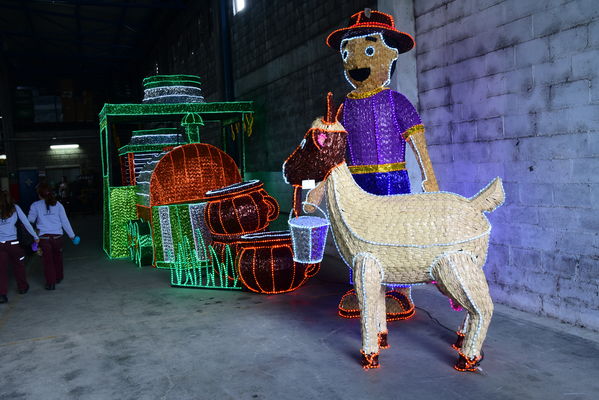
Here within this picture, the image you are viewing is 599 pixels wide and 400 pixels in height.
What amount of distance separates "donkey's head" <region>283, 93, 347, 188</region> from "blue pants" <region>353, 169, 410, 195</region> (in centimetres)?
81

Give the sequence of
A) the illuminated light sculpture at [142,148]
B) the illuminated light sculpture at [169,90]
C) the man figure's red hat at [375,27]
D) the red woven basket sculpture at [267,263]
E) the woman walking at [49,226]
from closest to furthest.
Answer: the man figure's red hat at [375,27]
the red woven basket sculpture at [267,263]
the woman walking at [49,226]
the illuminated light sculpture at [169,90]
the illuminated light sculpture at [142,148]

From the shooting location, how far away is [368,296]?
333 cm

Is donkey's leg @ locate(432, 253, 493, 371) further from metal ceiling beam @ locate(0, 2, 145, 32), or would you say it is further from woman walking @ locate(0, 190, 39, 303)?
metal ceiling beam @ locate(0, 2, 145, 32)

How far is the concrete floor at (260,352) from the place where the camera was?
3.15m

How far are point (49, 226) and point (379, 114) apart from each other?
461 centimetres

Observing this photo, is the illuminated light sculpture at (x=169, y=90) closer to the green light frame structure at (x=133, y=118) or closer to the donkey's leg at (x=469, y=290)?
the green light frame structure at (x=133, y=118)

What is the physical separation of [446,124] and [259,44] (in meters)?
5.78

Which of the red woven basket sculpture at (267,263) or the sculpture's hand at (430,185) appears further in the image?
the red woven basket sculpture at (267,263)

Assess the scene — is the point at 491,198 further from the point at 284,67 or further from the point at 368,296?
the point at 284,67

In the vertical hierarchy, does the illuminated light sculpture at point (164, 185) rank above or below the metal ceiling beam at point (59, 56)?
below

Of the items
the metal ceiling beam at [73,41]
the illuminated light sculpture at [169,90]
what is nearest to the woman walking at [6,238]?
the illuminated light sculpture at [169,90]

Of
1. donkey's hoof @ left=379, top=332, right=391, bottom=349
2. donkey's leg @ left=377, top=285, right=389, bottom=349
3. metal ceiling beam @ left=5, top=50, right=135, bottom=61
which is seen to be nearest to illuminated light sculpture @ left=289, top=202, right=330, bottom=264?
donkey's leg @ left=377, top=285, right=389, bottom=349

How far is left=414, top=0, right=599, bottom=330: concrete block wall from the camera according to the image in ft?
12.7

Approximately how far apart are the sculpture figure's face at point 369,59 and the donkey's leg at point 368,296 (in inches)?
65.4
